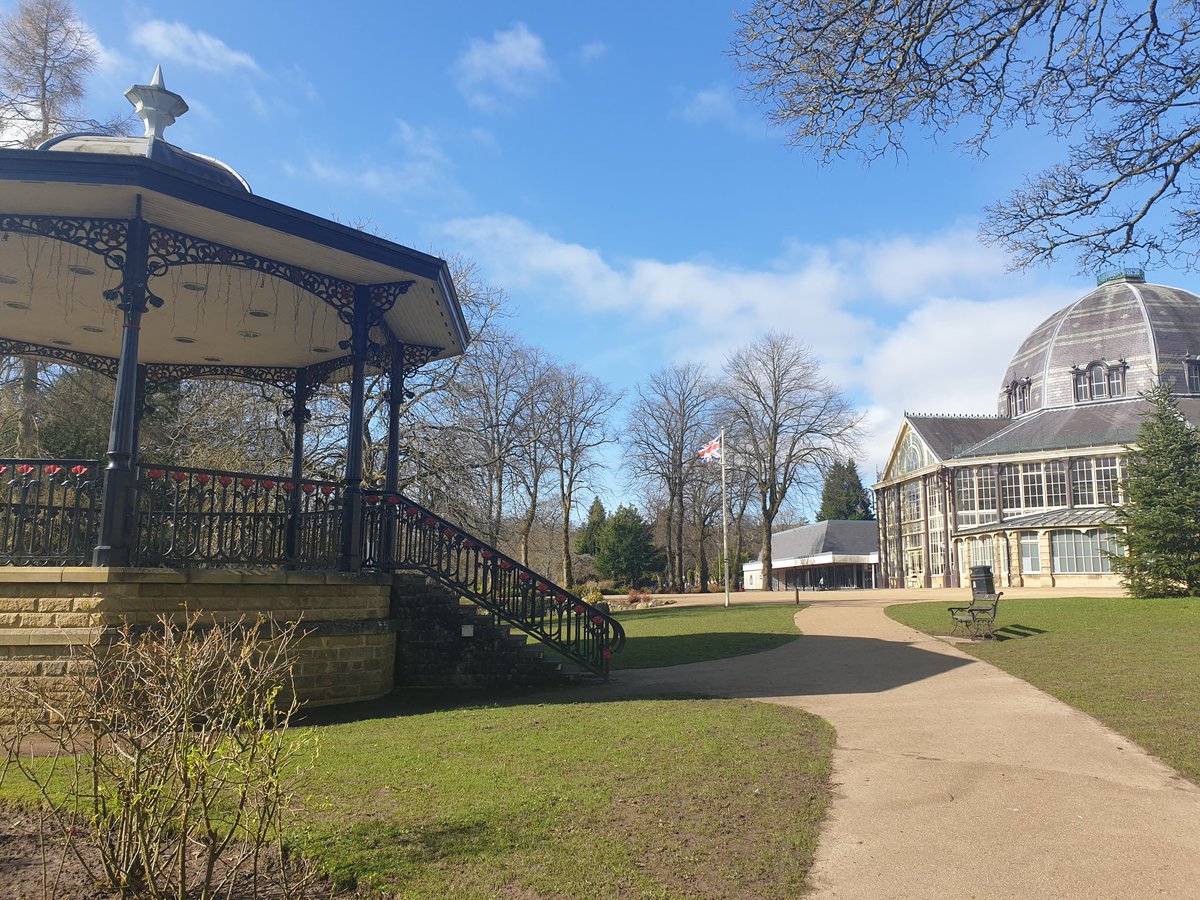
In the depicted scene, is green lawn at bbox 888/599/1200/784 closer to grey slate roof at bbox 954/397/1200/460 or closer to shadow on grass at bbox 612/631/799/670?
shadow on grass at bbox 612/631/799/670

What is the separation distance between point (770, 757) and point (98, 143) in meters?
11.4

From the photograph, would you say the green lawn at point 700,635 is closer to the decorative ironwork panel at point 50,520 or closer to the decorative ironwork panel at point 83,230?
the decorative ironwork panel at point 50,520

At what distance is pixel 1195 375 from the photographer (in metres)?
47.7

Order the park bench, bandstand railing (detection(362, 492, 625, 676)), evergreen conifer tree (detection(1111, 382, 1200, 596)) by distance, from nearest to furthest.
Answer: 1. bandstand railing (detection(362, 492, 625, 676))
2. the park bench
3. evergreen conifer tree (detection(1111, 382, 1200, 596))

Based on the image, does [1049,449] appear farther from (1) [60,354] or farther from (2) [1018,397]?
(1) [60,354]

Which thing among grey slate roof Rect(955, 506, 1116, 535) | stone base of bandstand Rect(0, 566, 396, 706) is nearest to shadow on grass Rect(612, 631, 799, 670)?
stone base of bandstand Rect(0, 566, 396, 706)

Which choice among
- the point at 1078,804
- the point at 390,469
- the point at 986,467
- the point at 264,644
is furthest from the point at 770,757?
the point at 986,467

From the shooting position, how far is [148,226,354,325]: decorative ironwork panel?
1030 centimetres

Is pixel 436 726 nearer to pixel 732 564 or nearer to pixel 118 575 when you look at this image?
pixel 118 575

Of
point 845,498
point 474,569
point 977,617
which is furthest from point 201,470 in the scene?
point 845,498

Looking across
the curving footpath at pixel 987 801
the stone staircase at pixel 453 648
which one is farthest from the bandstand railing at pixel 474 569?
the curving footpath at pixel 987 801

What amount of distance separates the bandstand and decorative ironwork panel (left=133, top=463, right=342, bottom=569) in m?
0.03

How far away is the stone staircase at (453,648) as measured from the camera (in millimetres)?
11977

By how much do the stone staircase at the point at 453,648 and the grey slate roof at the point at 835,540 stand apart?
184 feet
